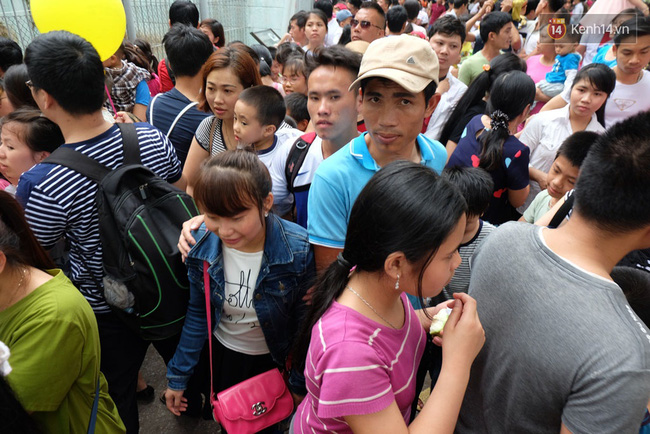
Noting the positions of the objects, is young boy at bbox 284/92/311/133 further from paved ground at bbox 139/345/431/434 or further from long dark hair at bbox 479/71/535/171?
paved ground at bbox 139/345/431/434

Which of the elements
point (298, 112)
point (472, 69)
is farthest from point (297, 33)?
point (298, 112)

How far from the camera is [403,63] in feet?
5.63

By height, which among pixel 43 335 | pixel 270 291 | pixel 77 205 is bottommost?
pixel 270 291

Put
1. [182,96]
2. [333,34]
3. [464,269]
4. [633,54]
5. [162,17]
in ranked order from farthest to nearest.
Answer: [333,34]
[162,17]
[633,54]
[182,96]
[464,269]

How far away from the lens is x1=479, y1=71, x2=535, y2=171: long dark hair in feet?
8.87

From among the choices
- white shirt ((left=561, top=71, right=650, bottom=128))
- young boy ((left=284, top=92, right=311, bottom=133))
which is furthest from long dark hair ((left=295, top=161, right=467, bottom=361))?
white shirt ((left=561, top=71, right=650, bottom=128))

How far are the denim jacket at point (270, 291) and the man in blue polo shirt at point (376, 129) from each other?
105 mm

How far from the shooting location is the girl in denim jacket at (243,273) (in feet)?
5.50

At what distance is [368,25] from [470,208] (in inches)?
141

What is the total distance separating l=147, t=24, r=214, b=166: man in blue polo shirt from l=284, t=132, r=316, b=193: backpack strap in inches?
41.9

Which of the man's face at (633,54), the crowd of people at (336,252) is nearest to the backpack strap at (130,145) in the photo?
the crowd of people at (336,252)

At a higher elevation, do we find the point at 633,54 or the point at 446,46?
the point at 633,54

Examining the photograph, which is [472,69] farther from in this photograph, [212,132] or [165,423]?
[165,423]

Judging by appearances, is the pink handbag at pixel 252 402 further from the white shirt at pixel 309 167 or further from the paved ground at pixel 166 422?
the paved ground at pixel 166 422
